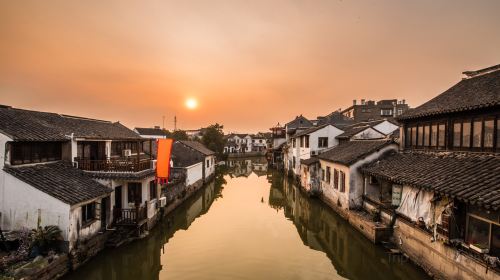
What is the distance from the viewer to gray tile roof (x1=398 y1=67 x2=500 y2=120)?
473 inches

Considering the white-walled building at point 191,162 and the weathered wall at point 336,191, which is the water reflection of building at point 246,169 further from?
the weathered wall at point 336,191

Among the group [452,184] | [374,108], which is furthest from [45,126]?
[374,108]

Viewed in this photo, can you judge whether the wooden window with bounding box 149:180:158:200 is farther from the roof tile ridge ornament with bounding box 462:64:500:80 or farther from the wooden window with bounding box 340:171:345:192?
the roof tile ridge ornament with bounding box 462:64:500:80

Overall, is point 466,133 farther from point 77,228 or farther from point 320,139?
point 320,139

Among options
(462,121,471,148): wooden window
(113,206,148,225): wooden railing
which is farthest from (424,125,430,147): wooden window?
(113,206,148,225): wooden railing

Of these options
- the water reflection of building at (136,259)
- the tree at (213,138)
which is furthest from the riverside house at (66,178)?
the tree at (213,138)

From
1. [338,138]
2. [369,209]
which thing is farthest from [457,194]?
[338,138]

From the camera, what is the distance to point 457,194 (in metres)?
9.37

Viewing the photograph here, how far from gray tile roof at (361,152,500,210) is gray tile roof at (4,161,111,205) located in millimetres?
15145

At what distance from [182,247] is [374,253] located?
10.3m

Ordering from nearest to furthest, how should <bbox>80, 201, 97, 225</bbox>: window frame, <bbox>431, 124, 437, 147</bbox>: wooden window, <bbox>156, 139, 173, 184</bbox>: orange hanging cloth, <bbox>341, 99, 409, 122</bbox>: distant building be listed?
1. <bbox>80, 201, 97, 225</bbox>: window frame
2. <bbox>431, 124, 437, 147</bbox>: wooden window
3. <bbox>156, 139, 173, 184</bbox>: orange hanging cloth
4. <bbox>341, 99, 409, 122</bbox>: distant building

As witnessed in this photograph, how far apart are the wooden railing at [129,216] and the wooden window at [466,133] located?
17300mm

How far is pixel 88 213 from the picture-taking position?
1331 cm

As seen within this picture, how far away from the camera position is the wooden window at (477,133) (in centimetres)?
1187
